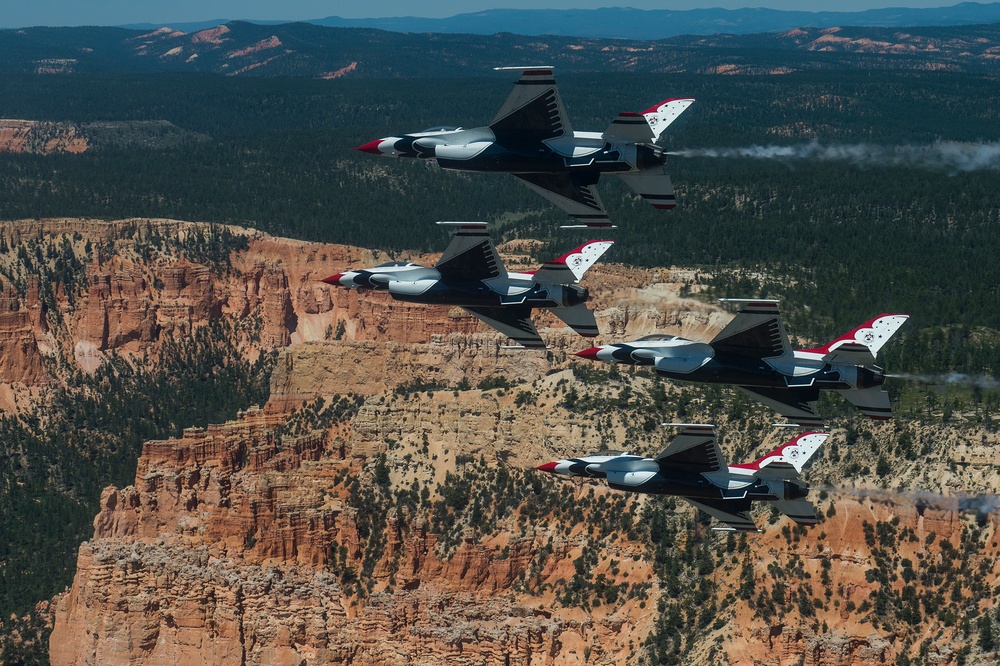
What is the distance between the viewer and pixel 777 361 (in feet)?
299

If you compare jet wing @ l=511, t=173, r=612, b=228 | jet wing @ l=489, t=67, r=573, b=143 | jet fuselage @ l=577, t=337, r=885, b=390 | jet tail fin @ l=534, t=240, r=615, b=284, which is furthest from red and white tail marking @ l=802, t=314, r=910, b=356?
jet wing @ l=489, t=67, r=573, b=143

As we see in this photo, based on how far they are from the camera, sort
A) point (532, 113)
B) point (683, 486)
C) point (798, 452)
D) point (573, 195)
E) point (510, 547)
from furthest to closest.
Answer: point (510, 547)
point (798, 452)
point (683, 486)
point (573, 195)
point (532, 113)

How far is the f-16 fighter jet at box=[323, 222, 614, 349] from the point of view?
306 ft

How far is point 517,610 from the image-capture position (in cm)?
13800

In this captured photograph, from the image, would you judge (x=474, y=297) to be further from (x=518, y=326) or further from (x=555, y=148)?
(x=555, y=148)

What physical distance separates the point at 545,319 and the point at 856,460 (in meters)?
67.0

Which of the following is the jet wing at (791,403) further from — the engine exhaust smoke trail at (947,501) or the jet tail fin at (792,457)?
the engine exhaust smoke trail at (947,501)

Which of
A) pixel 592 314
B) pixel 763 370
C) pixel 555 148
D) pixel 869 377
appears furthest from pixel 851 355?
pixel 555 148

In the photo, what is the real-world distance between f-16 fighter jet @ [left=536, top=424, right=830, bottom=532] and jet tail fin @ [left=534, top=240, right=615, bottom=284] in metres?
10.5

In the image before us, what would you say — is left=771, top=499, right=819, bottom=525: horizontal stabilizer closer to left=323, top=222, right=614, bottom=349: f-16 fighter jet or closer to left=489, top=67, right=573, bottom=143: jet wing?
left=323, top=222, right=614, bottom=349: f-16 fighter jet

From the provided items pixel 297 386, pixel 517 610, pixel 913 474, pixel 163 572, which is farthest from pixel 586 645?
pixel 297 386

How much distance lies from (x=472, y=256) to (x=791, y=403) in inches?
701

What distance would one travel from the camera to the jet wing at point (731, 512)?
101 meters

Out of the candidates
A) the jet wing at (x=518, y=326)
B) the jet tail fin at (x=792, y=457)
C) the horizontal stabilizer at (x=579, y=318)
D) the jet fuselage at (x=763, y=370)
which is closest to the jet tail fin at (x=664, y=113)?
the horizontal stabilizer at (x=579, y=318)
